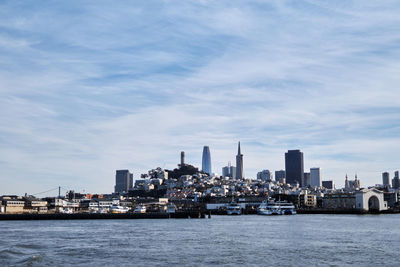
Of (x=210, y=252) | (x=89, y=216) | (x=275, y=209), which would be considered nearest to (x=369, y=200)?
(x=275, y=209)

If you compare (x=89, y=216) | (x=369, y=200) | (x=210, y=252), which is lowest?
(x=89, y=216)

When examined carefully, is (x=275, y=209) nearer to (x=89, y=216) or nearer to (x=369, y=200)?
(x=369, y=200)

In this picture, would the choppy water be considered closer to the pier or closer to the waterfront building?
the pier

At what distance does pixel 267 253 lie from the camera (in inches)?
1693

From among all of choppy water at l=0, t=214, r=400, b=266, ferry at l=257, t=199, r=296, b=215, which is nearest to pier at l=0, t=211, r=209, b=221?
ferry at l=257, t=199, r=296, b=215

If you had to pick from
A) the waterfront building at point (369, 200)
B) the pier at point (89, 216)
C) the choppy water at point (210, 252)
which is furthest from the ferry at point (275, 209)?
the choppy water at point (210, 252)

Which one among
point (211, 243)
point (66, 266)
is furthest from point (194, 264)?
point (211, 243)

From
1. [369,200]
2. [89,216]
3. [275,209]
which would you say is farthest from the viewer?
[369,200]

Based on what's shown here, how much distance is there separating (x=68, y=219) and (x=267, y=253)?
98.1 meters

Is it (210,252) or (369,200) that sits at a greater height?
(369,200)

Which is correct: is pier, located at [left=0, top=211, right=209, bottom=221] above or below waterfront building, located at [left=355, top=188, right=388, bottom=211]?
below

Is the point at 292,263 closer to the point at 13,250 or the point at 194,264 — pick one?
the point at 194,264

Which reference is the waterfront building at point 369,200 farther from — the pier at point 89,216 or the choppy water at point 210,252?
the choppy water at point 210,252

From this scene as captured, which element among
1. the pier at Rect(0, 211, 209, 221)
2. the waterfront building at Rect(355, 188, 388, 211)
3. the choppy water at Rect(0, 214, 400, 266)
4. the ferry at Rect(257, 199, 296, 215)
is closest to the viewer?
the choppy water at Rect(0, 214, 400, 266)
